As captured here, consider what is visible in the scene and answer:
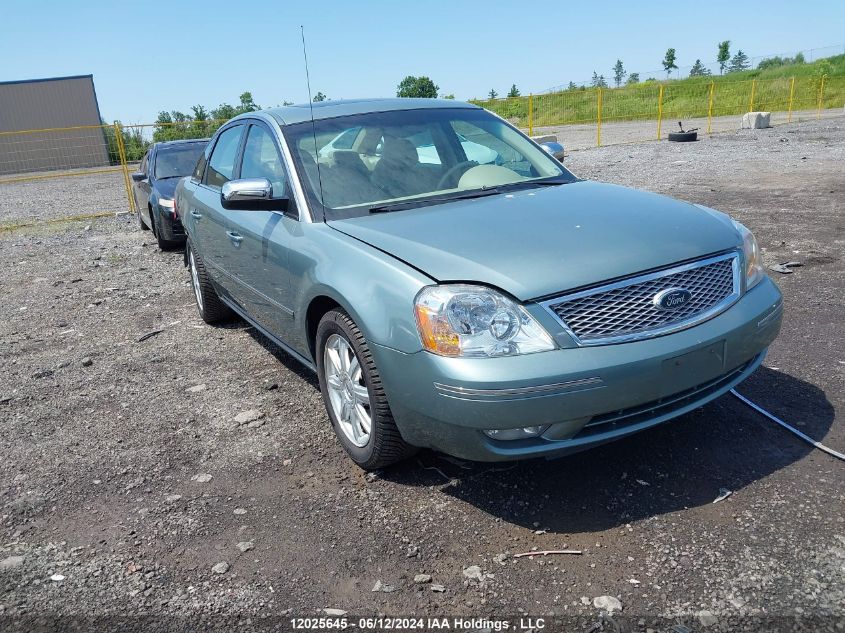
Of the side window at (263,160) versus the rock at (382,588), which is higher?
the side window at (263,160)

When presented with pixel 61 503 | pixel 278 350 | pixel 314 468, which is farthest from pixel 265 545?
pixel 278 350

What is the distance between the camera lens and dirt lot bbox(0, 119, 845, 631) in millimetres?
2449

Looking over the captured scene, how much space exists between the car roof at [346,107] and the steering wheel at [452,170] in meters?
0.60

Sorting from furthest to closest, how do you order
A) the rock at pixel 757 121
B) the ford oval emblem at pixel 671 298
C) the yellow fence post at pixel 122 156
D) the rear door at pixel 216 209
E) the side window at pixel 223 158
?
the rock at pixel 757 121
the yellow fence post at pixel 122 156
the side window at pixel 223 158
the rear door at pixel 216 209
the ford oval emblem at pixel 671 298

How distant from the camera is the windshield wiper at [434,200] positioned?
11.8ft

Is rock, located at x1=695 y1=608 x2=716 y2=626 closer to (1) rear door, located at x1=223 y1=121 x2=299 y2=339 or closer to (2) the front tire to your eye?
(2) the front tire

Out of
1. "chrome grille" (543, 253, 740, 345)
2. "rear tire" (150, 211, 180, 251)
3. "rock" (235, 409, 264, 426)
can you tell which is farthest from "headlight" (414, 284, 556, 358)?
"rear tire" (150, 211, 180, 251)

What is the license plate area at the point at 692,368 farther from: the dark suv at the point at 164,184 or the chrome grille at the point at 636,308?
the dark suv at the point at 164,184

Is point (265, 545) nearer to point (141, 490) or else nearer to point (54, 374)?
point (141, 490)

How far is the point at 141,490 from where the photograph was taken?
133 inches

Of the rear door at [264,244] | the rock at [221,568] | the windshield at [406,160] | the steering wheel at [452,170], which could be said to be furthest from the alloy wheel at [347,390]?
the steering wheel at [452,170]

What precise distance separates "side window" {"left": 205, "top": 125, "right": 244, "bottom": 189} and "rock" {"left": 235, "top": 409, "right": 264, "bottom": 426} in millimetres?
1621

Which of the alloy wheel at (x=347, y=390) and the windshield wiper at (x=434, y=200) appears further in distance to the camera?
the windshield wiper at (x=434, y=200)

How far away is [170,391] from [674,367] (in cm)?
329
